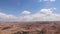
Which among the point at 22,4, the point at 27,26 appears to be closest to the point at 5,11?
the point at 22,4

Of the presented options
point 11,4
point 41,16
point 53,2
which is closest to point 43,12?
point 41,16

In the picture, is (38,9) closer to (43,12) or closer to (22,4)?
(43,12)

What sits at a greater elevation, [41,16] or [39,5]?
[39,5]

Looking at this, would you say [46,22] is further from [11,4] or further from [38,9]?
[11,4]

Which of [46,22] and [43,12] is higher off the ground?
[43,12]

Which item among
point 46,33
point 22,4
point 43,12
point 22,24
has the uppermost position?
point 22,4

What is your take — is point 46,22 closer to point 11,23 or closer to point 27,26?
point 27,26
